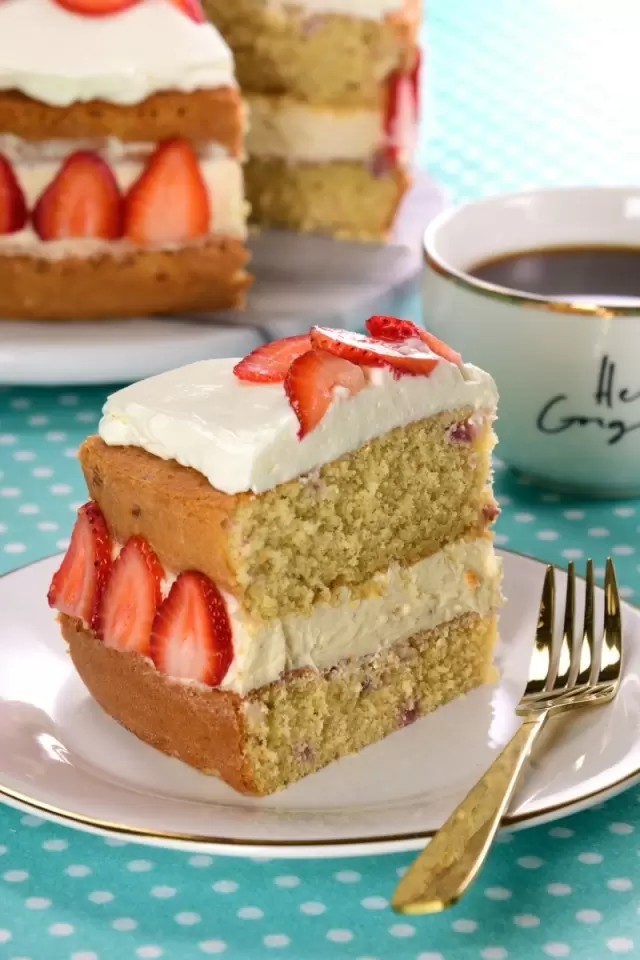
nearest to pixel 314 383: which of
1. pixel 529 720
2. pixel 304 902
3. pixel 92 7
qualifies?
pixel 529 720

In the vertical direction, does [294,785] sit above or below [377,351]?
below

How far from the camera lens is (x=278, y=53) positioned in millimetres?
3371

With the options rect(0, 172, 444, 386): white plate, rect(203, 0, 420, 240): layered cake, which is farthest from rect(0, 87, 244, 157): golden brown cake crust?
rect(203, 0, 420, 240): layered cake

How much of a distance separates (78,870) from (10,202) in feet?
5.10

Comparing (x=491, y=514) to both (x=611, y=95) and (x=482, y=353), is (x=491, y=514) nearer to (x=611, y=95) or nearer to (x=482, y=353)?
(x=482, y=353)

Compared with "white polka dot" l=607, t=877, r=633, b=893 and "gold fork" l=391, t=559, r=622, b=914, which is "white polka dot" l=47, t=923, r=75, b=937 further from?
"white polka dot" l=607, t=877, r=633, b=893

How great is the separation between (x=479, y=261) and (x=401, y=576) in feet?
2.63

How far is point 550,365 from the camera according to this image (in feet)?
7.16

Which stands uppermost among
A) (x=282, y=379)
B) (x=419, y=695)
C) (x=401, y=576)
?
(x=282, y=379)

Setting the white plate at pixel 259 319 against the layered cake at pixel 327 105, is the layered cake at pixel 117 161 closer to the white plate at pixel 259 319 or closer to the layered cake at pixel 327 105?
the white plate at pixel 259 319

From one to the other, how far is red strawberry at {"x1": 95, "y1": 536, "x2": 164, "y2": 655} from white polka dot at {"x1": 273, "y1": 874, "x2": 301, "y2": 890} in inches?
12.0

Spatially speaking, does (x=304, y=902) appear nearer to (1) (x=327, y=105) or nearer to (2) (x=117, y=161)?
(2) (x=117, y=161)

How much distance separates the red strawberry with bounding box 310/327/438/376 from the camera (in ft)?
5.45

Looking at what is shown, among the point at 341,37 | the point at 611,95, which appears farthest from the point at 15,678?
the point at 611,95
